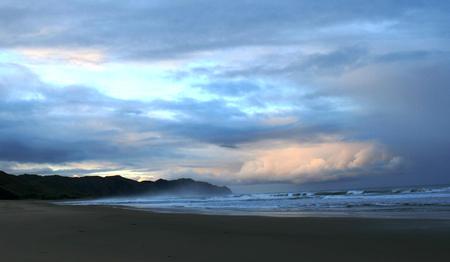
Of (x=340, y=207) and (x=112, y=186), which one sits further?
(x=112, y=186)

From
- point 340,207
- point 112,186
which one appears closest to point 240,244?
point 340,207

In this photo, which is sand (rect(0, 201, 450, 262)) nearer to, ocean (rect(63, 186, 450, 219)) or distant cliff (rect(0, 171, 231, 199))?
ocean (rect(63, 186, 450, 219))

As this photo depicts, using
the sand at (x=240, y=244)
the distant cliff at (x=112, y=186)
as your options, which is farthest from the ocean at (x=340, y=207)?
the distant cliff at (x=112, y=186)

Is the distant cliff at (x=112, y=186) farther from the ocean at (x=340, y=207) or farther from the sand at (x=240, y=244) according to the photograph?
the sand at (x=240, y=244)

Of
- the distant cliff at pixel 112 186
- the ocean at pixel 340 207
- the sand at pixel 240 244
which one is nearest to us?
the sand at pixel 240 244

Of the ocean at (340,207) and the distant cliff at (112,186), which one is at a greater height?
the distant cliff at (112,186)

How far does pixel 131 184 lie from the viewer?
19275 centimetres

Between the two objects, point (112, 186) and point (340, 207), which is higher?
point (112, 186)

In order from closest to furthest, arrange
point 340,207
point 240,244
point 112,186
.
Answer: point 240,244 < point 340,207 < point 112,186

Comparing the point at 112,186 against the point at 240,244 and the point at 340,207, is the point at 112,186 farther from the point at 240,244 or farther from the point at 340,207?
the point at 240,244

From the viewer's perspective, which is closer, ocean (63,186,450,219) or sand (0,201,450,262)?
sand (0,201,450,262)

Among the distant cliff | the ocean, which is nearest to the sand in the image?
the ocean

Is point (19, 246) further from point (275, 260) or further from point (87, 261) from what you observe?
point (275, 260)

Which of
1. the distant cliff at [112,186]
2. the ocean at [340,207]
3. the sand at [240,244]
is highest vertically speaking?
the distant cliff at [112,186]
